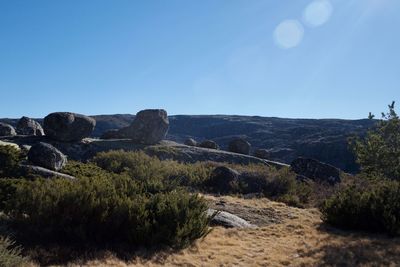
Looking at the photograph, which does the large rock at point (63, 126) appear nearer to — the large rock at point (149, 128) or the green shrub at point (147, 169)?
the large rock at point (149, 128)

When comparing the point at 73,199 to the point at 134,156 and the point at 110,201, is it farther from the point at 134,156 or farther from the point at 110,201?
the point at 134,156

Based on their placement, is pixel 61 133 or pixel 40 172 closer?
pixel 40 172

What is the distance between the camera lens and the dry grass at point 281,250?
31.1 feet

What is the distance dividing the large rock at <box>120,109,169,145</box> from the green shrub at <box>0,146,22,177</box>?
2515 cm

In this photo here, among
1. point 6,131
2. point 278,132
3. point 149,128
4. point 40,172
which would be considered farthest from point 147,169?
point 278,132

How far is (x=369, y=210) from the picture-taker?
1315cm

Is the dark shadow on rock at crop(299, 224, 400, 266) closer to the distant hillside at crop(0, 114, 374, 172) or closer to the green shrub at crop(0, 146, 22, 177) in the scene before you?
the green shrub at crop(0, 146, 22, 177)

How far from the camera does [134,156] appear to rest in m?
27.1

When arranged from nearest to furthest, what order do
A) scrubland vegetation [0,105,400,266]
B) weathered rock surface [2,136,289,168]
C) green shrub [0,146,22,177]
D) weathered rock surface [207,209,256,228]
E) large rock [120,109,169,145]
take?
scrubland vegetation [0,105,400,266], weathered rock surface [207,209,256,228], green shrub [0,146,22,177], weathered rock surface [2,136,289,168], large rock [120,109,169,145]

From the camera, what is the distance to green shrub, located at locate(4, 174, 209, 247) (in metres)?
9.79

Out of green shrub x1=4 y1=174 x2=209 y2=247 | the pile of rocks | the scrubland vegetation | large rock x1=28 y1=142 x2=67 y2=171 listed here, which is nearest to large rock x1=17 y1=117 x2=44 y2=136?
the pile of rocks

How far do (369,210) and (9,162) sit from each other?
1273cm

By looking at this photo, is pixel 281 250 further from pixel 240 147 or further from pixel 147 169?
pixel 240 147

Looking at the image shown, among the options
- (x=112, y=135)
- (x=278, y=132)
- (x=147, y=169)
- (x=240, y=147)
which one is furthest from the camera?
(x=278, y=132)
